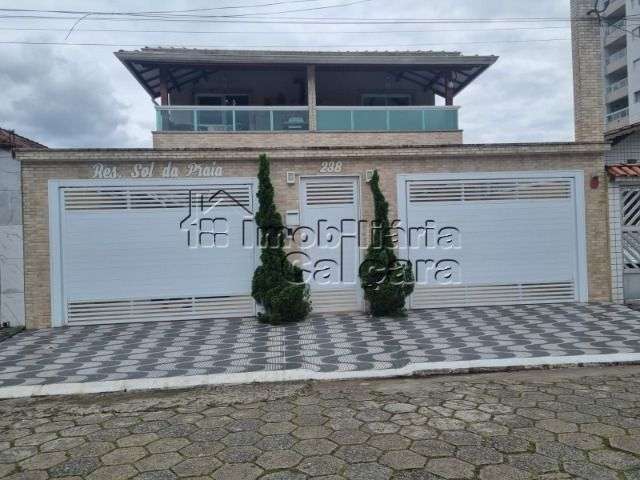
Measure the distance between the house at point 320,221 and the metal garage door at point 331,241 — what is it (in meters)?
0.02

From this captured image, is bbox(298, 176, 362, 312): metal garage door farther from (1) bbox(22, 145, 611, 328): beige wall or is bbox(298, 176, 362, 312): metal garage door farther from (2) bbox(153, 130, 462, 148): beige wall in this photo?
(2) bbox(153, 130, 462, 148): beige wall

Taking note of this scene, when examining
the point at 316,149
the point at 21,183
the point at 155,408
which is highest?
the point at 316,149

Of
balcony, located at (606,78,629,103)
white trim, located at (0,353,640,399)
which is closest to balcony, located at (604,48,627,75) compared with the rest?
balcony, located at (606,78,629,103)

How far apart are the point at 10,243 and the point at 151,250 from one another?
255cm

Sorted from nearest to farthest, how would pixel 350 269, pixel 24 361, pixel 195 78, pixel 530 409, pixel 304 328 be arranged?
1. pixel 530 409
2. pixel 24 361
3. pixel 304 328
4. pixel 350 269
5. pixel 195 78

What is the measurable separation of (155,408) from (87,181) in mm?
6077

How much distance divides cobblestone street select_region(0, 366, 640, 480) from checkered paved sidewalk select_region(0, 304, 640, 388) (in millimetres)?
772

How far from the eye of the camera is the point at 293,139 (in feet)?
50.8

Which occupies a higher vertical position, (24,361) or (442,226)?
(442,226)

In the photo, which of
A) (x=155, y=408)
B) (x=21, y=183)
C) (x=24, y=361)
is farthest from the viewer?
(x=21, y=183)

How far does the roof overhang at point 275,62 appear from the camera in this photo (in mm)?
15414

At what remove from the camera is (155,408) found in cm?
468

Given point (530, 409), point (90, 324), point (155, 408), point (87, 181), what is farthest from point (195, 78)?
point (530, 409)

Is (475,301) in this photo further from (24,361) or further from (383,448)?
(24,361)
